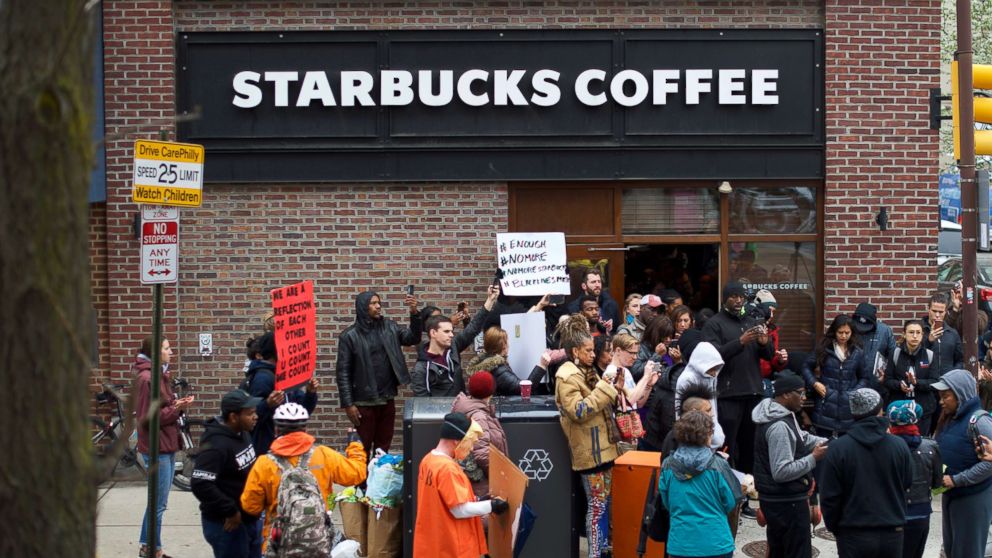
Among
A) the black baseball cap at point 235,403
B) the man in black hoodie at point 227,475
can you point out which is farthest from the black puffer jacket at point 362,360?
the black baseball cap at point 235,403

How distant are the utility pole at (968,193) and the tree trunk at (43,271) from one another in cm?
916

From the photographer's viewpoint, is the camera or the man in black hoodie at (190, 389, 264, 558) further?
the camera

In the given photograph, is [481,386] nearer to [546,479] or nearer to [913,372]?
[546,479]

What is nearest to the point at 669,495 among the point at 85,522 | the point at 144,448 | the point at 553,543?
the point at 553,543

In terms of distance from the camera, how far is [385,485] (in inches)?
348

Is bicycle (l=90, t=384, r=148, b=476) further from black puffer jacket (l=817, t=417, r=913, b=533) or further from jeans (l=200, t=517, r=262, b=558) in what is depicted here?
black puffer jacket (l=817, t=417, r=913, b=533)

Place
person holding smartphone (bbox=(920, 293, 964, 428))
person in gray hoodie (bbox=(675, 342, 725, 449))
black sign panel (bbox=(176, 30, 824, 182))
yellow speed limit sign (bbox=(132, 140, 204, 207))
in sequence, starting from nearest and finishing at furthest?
yellow speed limit sign (bbox=(132, 140, 204, 207)) → person in gray hoodie (bbox=(675, 342, 725, 449)) → person holding smartphone (bbox=(920, 293, 964, 428)) → black sign panel (bbox=(176, 30, 824, 182))

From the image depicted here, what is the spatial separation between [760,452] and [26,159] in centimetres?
625

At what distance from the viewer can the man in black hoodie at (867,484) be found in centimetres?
723

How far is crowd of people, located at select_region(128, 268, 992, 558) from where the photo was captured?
7.27 meters

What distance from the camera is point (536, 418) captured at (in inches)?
348

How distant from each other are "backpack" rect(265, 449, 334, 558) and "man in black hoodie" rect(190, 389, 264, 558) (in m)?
0.66

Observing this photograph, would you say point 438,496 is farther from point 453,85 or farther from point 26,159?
point 453,85

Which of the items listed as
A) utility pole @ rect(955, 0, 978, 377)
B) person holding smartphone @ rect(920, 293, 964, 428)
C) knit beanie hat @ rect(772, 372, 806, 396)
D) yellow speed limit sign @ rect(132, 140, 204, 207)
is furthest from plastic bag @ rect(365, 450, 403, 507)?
person holding smartphone @ rect(920, 293, 964, 428)
